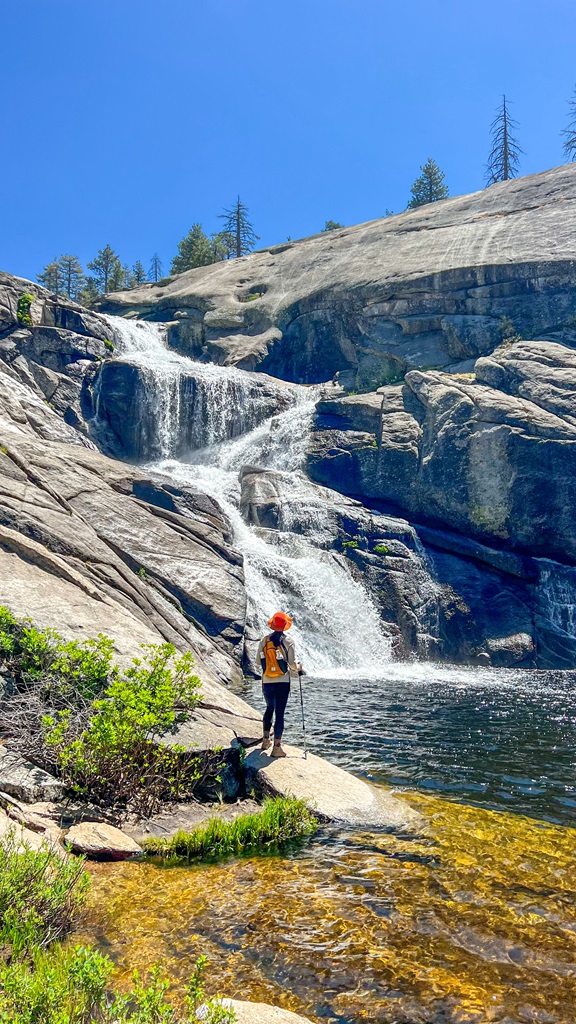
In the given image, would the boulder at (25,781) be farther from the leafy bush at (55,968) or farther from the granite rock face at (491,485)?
the granite rock face at (491,485)

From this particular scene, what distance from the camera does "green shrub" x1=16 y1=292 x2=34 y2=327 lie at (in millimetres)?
41531

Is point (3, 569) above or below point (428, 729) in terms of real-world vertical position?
above

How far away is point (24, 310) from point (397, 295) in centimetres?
2516

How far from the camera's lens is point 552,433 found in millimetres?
32844

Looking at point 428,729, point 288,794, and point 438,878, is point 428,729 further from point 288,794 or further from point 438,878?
point 438,878

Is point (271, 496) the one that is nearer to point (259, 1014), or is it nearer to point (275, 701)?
point (275, 701)

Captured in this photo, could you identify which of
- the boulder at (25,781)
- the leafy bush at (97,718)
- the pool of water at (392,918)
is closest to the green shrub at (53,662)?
the leafy bush at (97,718)

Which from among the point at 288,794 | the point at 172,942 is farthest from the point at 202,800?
the point at 172,942

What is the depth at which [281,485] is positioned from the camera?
33719 mm

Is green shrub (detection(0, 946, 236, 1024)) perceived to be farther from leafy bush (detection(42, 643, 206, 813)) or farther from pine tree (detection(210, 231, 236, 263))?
pine tree (detection(210, 231, 236, 263))

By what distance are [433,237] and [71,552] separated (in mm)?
40444

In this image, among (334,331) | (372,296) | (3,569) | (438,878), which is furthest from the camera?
(334,331)

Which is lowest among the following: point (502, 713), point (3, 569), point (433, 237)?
point (502, 713)

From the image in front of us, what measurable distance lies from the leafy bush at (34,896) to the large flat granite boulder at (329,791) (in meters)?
3.88
